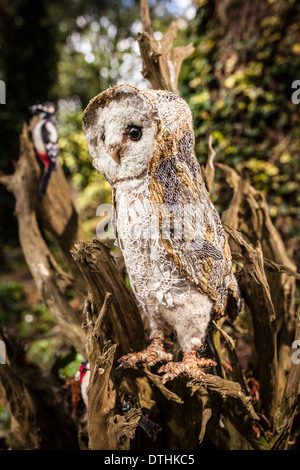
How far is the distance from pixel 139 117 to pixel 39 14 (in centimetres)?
396

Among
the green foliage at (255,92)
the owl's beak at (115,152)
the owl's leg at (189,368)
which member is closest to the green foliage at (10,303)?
the green foliage at (255,92)

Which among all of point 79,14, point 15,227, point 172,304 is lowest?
point 172,304

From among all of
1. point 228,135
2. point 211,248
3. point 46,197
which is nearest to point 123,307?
point 211,248

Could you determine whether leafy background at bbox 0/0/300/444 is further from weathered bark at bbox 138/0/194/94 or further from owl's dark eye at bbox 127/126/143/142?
owl's dark eye at bbox 127/126/143/142

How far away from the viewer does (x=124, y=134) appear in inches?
30.1

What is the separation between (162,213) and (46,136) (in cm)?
100

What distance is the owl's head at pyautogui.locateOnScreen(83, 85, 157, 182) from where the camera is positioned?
730 millimetres

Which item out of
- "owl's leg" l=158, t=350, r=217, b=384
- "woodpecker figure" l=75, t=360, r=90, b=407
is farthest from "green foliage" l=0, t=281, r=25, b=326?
"owl's leg" l=158, t=350, r=217, b=384

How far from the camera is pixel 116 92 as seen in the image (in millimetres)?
725

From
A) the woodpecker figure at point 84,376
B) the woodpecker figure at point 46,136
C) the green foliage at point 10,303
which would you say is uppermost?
the woodpecker figure at point 46,136

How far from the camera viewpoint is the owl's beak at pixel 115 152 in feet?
2.53

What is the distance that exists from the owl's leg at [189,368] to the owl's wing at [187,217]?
140 millimetres

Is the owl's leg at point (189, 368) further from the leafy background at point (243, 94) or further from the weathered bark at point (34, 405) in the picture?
the leafy background at point (243, 94)
